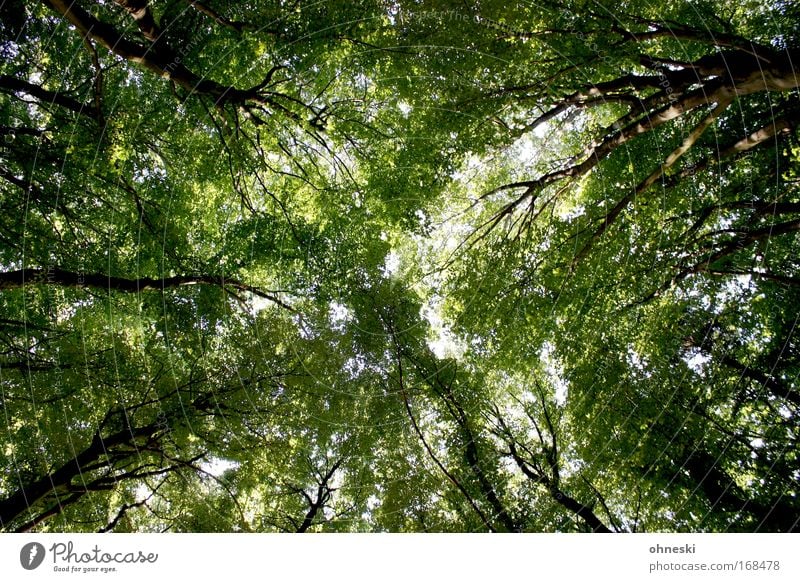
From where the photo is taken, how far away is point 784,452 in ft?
35.4

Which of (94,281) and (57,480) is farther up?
(94,281)

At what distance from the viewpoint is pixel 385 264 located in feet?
52.7

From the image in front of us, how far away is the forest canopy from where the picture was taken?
9320 millimetres

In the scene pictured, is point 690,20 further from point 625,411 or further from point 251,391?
point 251,391

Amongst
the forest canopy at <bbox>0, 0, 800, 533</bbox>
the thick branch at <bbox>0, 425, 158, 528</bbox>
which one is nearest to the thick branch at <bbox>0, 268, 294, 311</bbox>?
the forest canopy at <bbox>0, 0, 800, 533</bbox>
